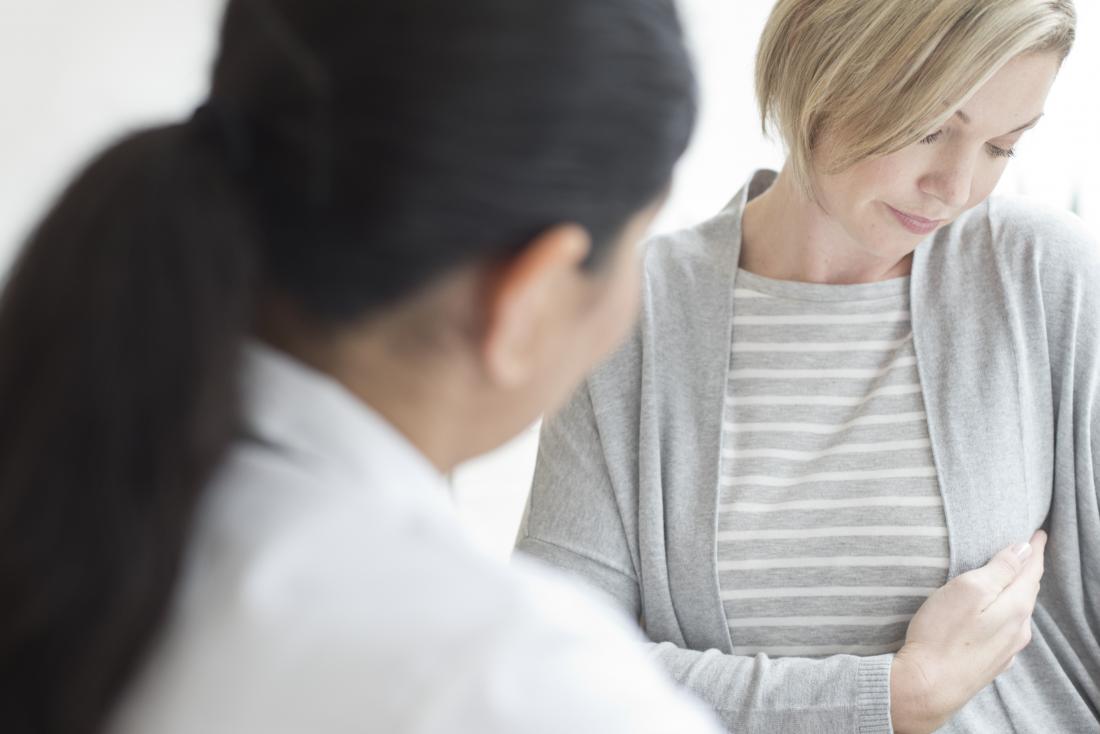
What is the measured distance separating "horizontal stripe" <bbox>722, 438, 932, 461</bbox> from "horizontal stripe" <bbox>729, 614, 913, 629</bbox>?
17 centimetres

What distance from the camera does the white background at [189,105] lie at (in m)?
2.19

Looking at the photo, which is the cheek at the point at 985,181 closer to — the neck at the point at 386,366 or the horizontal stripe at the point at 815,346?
the horizontal stripe at the point at 815,346

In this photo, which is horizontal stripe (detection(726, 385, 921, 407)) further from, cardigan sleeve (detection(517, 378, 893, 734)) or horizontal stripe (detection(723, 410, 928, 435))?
cardigan sleeve (detection(517, 378, 893, 734))

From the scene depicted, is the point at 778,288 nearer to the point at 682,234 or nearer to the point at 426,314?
the point at 682,234

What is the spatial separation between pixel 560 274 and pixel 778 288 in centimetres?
78

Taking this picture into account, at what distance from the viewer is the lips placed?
4.22 ft

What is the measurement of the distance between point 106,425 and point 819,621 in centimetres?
90

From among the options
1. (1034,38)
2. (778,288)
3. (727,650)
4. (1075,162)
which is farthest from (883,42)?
(1075,162)

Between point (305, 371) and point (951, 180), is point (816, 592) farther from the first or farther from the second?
point (305, 371)

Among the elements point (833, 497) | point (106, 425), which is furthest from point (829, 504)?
point (106, 425)

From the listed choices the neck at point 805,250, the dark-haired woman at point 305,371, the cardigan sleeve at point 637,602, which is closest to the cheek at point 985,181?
the neck at point 805,250

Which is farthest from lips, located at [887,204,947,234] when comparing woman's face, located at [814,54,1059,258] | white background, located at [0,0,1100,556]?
white background, located at [0,0,1100,556]

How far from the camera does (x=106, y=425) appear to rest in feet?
Answer: 1.82

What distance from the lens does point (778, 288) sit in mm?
1385
